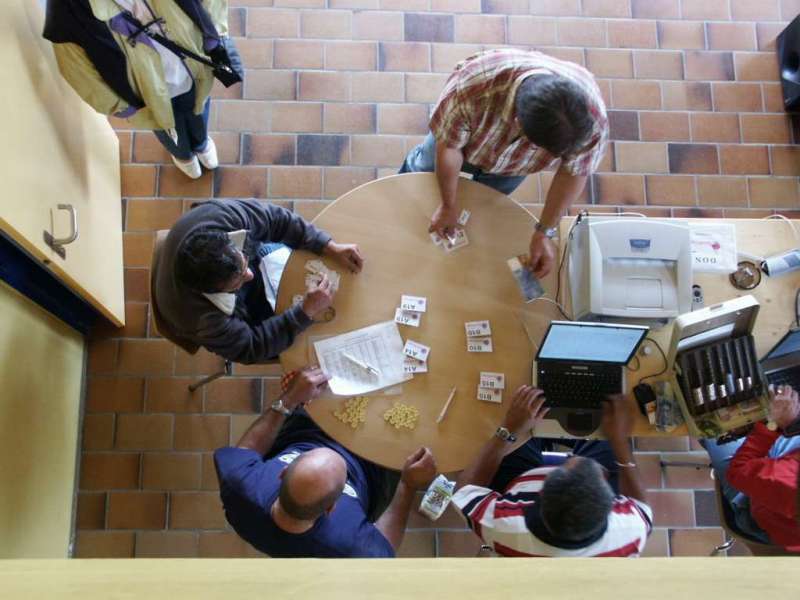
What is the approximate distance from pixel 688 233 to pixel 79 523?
2580 mm

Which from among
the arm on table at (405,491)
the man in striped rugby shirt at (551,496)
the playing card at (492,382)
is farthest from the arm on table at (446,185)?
the arm on table at (405,491)

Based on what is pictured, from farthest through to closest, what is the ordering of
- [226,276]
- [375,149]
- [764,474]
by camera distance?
[375,149], [764,474], [226,276]

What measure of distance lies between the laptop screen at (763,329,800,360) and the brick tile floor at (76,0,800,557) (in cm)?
83

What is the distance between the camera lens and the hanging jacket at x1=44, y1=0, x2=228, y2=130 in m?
1.85

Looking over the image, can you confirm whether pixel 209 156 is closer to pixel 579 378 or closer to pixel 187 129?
pixel 187 129

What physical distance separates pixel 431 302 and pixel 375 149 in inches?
45.0

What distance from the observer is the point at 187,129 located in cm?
248

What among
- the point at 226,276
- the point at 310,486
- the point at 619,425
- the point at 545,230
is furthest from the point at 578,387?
the point at 226,276

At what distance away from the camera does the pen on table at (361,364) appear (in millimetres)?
2006

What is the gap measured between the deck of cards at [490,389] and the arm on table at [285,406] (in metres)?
0.50

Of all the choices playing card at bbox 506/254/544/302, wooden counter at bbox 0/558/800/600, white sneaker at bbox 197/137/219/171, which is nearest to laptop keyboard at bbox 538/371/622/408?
playing card at bbox 506/254/544/302

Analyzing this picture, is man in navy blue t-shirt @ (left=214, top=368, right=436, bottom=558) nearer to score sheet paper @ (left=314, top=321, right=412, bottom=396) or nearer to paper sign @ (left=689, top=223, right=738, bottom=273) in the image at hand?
Answer: score sheet paper @ (left=314, top=321, right=412, bottom=396)

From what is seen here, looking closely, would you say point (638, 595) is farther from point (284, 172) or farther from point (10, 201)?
point (284, 172)

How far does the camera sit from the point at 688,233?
6.39ft
